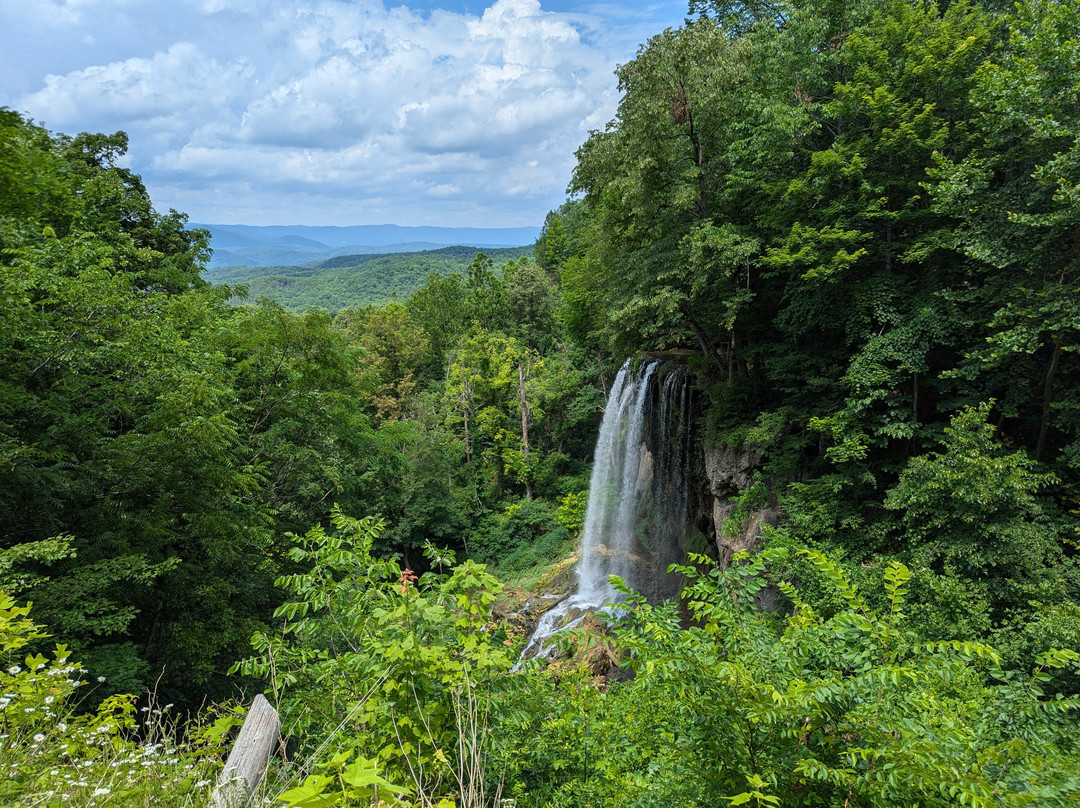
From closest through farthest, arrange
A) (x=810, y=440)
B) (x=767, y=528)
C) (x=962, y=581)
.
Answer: (x=962, y=581)
(x=767, y=528)
(x=810, y=440)

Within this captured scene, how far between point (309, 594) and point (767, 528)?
6.97m

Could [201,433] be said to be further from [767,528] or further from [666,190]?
[666,190]

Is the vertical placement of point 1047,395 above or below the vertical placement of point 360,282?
below

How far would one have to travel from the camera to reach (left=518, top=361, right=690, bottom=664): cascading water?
15.0 m

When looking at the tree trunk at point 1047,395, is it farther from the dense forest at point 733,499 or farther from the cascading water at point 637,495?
the cascading water at point 637,495

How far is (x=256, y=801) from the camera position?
2.17 m

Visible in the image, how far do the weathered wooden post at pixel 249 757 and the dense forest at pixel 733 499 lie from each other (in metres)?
0.15

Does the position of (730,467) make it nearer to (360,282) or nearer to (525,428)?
(525,428)

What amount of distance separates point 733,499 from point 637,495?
5.37 m

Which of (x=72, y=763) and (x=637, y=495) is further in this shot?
(x=637, y=495)

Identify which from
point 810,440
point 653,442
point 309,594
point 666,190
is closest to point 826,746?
point 309,594

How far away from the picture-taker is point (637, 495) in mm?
17422

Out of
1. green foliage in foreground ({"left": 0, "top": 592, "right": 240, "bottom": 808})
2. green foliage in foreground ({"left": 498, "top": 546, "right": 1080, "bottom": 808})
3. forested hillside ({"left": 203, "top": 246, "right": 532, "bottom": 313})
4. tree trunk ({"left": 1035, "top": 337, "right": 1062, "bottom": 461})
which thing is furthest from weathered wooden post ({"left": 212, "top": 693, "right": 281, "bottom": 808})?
forested hillside ({"left": 203, "top": 246, "right": 532, "bottom": 313})

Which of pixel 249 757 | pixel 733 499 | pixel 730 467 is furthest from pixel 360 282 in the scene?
pixel 249 757
